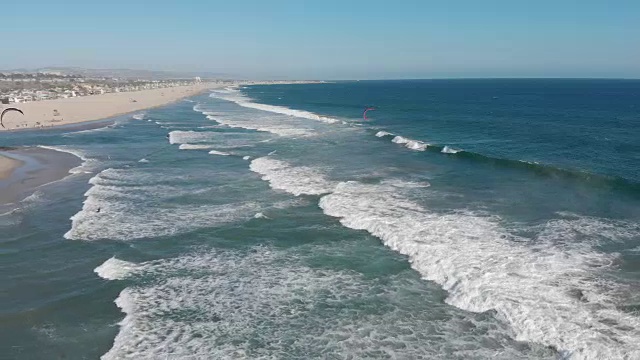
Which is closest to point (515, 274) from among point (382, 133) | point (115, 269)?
point (115, 269)

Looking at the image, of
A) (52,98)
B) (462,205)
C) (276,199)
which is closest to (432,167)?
(462,205)

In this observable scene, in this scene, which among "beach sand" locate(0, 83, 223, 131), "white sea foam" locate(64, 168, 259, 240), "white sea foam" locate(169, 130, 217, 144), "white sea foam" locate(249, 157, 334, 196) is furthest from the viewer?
"beach sand" locate(0, 83, 223, 131)

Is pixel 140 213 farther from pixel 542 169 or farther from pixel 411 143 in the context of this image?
pixel 411 143

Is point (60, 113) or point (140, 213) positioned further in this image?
point (60, 113)

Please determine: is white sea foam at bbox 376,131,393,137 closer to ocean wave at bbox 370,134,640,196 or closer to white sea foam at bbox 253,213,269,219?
ocean wave at bbox 370,134,640,196

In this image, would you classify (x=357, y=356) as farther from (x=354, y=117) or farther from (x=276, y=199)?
(x=354, y=117)

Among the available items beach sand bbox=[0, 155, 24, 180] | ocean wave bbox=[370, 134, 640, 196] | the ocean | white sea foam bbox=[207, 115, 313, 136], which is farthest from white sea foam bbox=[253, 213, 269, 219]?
white sea foam bbox=[207, 115, 313, 136]
